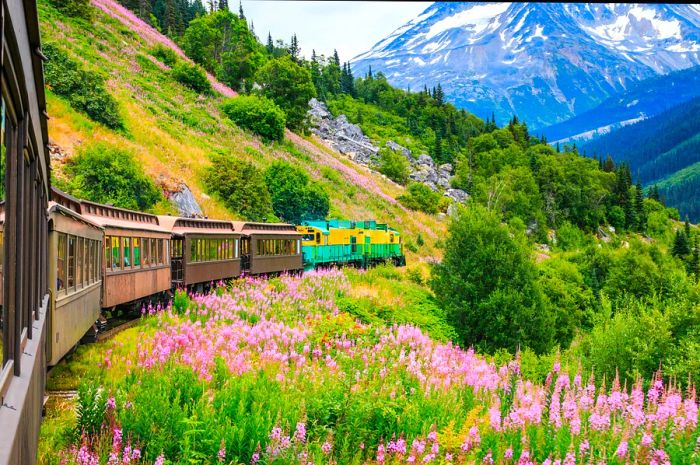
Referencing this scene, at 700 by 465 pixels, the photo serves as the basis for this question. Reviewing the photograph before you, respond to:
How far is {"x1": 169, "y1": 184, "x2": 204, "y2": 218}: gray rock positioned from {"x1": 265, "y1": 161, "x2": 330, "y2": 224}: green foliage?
367 inches

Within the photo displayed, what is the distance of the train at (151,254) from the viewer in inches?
349

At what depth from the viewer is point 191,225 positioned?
2222 cm

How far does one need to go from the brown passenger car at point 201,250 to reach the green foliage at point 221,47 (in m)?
46.4

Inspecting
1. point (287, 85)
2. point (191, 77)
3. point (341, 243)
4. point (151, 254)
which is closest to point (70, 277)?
point (151, 254)

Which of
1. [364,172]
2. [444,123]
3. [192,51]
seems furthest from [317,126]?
[444,123]

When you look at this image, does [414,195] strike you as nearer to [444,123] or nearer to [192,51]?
[192,51]

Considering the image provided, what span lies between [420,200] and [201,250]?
156 ft

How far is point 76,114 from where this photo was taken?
106 ft

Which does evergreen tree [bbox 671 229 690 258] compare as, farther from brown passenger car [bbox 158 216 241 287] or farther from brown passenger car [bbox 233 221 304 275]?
brown passenger car [bbox 158 216 241 287]

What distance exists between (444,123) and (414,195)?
63.8 meters

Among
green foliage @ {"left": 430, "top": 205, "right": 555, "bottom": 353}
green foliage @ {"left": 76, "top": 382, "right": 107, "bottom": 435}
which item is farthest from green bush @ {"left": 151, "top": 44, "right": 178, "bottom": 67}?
green foliage @ {"left": 76, "top": 382, "right": 107, "bottom": 435}

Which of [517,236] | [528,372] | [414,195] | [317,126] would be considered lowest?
[528,372]

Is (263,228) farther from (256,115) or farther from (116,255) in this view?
(256,115)

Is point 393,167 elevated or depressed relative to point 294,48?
depressed
